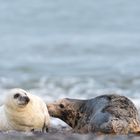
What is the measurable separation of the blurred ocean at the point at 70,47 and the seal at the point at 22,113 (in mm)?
4985

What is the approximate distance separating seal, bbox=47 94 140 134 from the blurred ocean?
424 centimetres

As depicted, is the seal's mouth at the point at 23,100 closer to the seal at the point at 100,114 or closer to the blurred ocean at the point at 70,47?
the seal at the point at 100,114

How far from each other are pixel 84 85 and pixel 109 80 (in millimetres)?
1101

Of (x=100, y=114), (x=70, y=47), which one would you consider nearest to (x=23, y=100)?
(x=100, y=114)

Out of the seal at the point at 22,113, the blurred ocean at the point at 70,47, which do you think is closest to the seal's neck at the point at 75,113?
the seal at the point at 22,113

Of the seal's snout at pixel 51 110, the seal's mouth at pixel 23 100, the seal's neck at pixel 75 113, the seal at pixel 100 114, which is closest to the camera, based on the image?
the seal at pixel 100 114

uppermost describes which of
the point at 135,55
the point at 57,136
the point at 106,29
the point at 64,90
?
the point at 106,29

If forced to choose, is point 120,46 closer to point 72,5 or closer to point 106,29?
point 106,29

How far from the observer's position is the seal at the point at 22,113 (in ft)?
30.7

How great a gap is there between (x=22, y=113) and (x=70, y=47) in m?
13.4

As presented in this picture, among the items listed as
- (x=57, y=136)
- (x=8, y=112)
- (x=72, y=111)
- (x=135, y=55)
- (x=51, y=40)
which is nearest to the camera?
(x=57, y=136)

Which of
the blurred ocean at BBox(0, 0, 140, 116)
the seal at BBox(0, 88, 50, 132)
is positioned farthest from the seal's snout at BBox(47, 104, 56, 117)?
the blurred ocean at BBox(0, 0, 140, 116)

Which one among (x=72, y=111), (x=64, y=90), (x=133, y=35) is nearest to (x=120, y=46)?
(x=133, y=35)

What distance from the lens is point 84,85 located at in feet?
56.3
